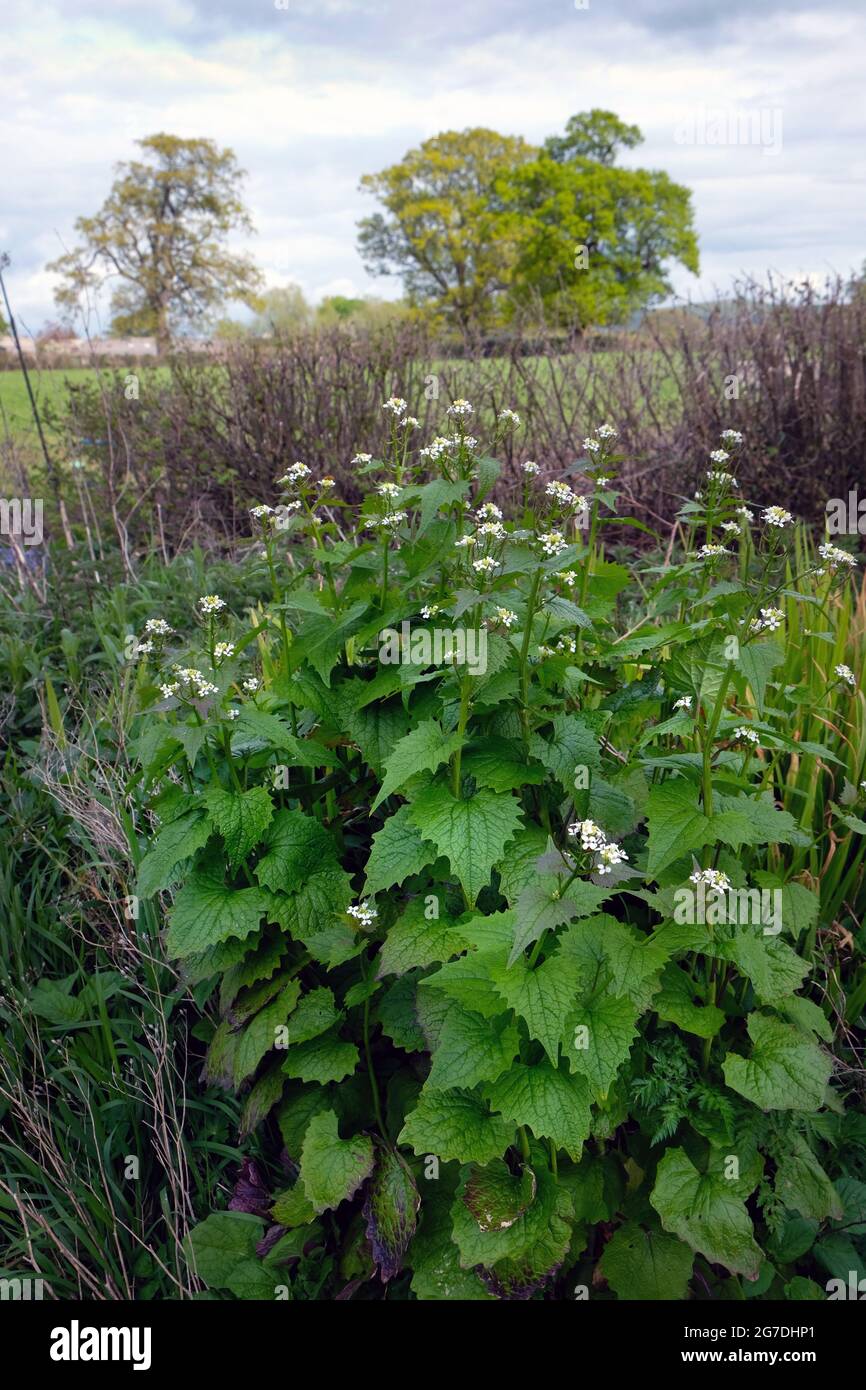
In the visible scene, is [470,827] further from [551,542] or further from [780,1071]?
[780,1071]

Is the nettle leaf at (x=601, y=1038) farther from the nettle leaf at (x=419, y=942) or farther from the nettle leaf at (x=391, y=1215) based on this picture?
the nettle leaf at (x=391, y=1215)

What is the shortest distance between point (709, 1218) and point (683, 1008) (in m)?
0.40

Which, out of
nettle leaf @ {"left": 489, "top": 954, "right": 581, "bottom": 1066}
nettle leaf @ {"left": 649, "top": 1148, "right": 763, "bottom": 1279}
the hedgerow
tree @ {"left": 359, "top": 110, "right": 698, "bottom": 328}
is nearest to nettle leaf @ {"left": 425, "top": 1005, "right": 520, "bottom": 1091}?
the hedgerow

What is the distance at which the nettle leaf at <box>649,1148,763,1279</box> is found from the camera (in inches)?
73.4

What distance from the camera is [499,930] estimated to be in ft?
5.67

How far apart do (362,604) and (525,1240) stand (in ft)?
4.31

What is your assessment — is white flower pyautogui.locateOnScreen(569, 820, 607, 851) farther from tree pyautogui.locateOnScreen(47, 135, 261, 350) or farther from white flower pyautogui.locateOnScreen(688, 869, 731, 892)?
tree pyautogui.locateOnScreen(47, 135, 261, 350)

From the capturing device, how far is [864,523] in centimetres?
532

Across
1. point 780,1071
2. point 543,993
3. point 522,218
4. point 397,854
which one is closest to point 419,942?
point 397,854

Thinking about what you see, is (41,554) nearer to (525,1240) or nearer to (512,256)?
(525,1240)

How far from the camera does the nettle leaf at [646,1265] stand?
197cm

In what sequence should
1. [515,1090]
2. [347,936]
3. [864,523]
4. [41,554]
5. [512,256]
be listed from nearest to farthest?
[515,1090]
[347,936]
[864,523]
[41,554]
[512,256]

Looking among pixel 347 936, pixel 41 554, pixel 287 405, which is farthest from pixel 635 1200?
pixel 287 405

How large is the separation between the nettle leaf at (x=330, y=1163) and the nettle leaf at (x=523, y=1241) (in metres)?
0.22
